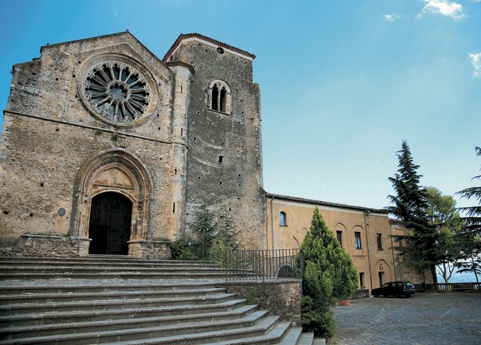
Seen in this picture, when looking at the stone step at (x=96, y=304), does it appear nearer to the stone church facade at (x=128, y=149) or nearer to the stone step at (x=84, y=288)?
the stone step at (x=84, y=288)

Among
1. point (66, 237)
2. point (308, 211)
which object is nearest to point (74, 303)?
point (66, 237)

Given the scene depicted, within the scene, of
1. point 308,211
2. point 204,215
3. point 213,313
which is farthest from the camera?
point 308,211

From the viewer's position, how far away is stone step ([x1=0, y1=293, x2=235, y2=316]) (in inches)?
242

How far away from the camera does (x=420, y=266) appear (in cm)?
2611

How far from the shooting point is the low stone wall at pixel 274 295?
937 centimetres

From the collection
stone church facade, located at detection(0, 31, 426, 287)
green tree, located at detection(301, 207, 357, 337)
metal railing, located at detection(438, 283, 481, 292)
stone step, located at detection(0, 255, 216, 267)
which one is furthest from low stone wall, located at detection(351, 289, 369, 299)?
stone step, located at detection(0, 255, 216, 267)

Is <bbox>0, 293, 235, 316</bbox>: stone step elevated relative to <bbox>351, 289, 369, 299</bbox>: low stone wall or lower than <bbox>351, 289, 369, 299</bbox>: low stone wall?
elevated

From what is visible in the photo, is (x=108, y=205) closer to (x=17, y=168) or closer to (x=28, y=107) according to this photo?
(x=17, y=168)

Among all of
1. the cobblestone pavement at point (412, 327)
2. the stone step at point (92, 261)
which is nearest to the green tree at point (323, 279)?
the cobblestone pavement at point (412, 327)

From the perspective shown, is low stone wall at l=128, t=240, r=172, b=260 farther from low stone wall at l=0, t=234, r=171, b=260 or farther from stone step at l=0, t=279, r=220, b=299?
stone step at l=0, t=279, r=220, b=299

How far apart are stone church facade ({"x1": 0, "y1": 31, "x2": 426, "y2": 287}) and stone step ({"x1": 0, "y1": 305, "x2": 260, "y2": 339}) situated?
8587 millimetres

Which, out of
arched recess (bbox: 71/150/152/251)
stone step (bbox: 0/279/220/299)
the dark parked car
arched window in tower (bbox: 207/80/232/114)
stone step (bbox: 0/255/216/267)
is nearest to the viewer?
stone step (bbox: 0/279/220/299)

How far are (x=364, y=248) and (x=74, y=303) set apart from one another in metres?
25.1

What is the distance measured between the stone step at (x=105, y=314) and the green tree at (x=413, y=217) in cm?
2350
